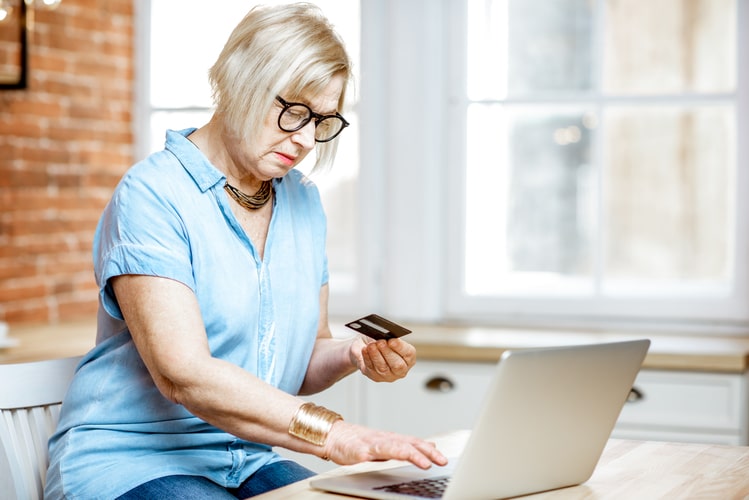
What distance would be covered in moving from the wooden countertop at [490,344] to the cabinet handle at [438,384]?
0.21ft

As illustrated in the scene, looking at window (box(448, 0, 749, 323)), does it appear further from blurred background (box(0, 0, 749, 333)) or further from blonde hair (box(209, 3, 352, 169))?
blonde hair (box(209, 3, 352, 169))

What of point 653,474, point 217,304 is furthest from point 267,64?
point 653,474

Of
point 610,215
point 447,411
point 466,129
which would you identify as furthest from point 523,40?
point 447,411

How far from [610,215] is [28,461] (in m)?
2.71

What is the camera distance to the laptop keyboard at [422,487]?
147 cm

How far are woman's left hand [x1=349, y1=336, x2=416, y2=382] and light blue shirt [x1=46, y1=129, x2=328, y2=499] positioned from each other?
0.57 feet

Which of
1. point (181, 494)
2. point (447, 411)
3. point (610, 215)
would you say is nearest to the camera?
point (181, 494)

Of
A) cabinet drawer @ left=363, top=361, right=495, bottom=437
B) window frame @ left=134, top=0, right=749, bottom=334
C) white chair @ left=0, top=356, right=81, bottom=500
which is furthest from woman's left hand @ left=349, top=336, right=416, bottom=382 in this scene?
window frame @ left=134, top=0, right=749, bottom=334

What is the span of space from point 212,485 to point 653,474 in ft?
2.46

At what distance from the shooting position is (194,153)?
6.22ft

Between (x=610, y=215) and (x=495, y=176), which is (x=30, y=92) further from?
(x=610, y=215)

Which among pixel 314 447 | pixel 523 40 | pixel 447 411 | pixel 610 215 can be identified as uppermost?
pixel 523 40

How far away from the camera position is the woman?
1692 mm

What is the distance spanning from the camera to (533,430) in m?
1.45
